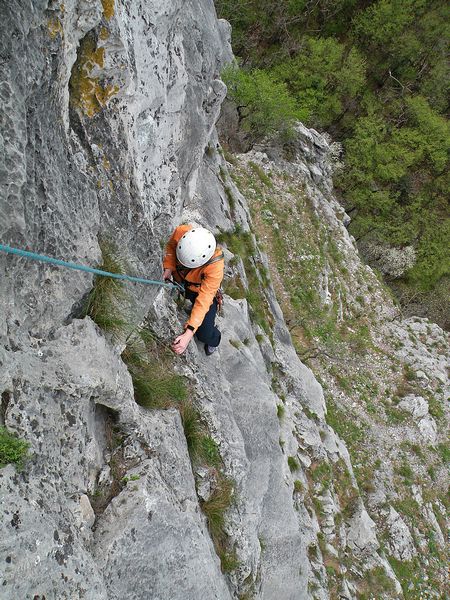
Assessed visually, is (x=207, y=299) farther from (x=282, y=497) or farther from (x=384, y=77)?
(x=384, y=77)

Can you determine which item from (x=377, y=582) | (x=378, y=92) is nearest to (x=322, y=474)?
(x=377, y=582)

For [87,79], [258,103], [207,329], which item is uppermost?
[87,79]

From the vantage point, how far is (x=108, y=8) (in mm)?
4660

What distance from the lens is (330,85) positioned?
3950cm

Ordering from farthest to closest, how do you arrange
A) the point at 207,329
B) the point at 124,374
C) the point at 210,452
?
the point at 207,329, the point at 210,452, the point at 124,374

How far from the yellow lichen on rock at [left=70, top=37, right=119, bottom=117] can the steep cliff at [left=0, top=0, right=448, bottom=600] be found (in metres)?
0.01

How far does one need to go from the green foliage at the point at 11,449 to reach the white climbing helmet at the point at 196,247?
156 inches

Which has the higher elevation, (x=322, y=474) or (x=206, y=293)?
(x=206, y=293)

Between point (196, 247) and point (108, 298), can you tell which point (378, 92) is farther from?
point (108, 298)

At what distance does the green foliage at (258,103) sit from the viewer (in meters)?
26.6

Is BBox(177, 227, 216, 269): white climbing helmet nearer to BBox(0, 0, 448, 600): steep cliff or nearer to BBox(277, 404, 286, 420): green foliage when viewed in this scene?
BBox(0, 0, 448, 600): steep cliff

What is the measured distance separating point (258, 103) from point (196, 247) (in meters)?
23.9

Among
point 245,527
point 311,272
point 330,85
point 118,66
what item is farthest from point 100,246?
point 330,85

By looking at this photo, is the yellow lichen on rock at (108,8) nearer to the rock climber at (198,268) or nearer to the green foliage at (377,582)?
the rock climber at (198,268)
